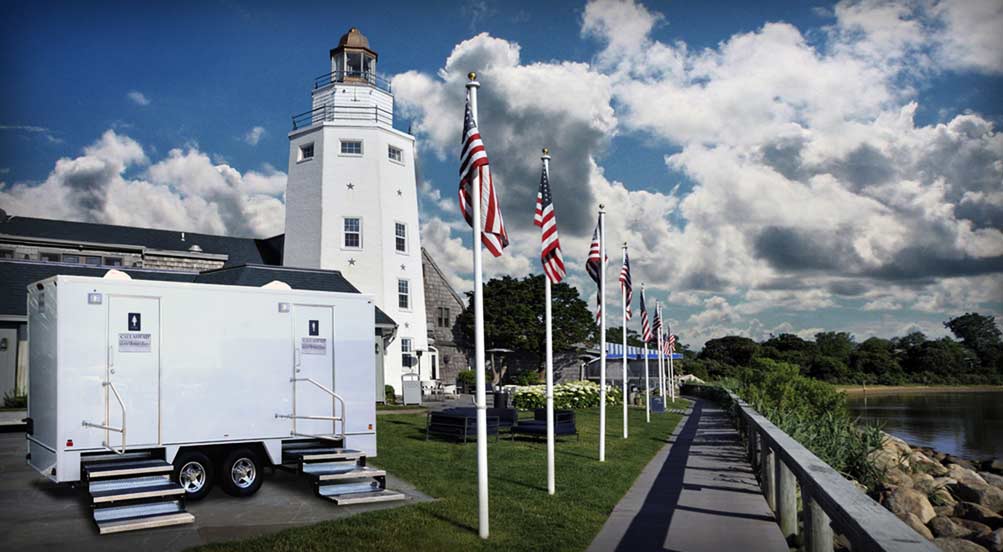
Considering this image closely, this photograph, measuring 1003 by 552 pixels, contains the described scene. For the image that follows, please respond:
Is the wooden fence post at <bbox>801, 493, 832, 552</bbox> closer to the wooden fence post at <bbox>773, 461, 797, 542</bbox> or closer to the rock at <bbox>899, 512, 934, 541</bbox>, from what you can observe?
the wooden fence post at <bbox>773, 461, 797, 542</bbox>

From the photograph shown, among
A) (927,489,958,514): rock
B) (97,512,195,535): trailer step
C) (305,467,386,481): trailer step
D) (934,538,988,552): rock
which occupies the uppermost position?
(305,467,386,481): trailer step

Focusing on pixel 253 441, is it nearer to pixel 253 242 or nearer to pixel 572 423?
pixel 572 423

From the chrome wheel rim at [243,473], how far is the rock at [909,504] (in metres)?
9.32

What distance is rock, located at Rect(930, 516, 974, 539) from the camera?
1102cm

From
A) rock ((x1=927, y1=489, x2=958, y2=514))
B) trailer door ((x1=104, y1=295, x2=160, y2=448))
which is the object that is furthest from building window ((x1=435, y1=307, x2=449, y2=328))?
trailer door ((x1=104, y1=295, x2=160, y2=448))

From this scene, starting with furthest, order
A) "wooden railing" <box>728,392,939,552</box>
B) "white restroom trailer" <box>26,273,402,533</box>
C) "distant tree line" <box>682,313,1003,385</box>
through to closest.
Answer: "distant tree line" <box>682,313,1003,385</box>, "white restroom trailer" <box>26,273,402,533</box>, "wooden railing" <box>728,392,939,552</box>

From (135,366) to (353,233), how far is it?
82.0 ft

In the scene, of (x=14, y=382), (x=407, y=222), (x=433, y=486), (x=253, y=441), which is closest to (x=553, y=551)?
(x=433, y=486)

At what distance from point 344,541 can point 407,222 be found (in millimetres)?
29177

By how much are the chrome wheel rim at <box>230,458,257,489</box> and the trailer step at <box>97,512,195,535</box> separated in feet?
5.89

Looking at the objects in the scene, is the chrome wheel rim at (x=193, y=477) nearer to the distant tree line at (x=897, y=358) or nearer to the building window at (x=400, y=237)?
the building window at (x=400, y=237)

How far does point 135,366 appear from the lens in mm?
10359

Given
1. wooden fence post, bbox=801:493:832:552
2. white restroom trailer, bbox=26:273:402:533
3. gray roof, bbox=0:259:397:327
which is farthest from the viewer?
gray roof, bbox=0:259:397:327

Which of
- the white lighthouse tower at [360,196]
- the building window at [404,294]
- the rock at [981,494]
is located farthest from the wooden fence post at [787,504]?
the building window at [404,294]
